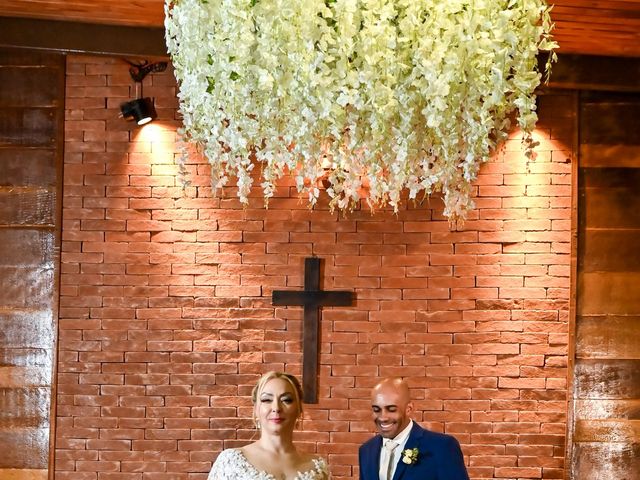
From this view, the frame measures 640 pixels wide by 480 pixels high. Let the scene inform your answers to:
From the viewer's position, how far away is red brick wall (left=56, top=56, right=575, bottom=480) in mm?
6145

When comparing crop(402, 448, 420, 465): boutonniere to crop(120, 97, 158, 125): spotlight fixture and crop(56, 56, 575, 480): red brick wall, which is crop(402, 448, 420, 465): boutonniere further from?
crop(120, 97, 158, 125): spotlight fixture

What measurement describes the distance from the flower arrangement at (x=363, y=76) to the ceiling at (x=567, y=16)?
232cm

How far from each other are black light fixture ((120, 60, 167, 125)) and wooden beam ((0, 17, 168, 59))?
15cm

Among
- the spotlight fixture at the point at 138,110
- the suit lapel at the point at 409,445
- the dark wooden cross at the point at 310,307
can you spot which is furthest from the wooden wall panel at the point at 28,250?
the suit lapel at the point at 409,445

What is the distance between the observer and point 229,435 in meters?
6.17

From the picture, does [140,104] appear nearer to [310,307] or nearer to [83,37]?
[83,37]

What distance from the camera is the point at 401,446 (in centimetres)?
434

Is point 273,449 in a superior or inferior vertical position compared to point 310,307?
inferior

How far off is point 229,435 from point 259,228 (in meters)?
1.21

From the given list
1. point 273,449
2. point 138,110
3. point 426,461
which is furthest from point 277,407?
point 138,110

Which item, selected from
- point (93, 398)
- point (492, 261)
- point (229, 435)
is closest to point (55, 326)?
point (93, 398)

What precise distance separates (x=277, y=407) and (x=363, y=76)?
5.69ft

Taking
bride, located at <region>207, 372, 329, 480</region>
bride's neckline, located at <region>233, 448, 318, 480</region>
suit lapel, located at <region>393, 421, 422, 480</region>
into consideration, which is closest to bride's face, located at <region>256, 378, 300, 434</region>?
bride, located at <region>207, 372, 329, 480</region>

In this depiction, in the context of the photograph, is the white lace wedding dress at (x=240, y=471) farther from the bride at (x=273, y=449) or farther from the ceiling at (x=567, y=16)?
the ceiling at (x=567, y=16)
